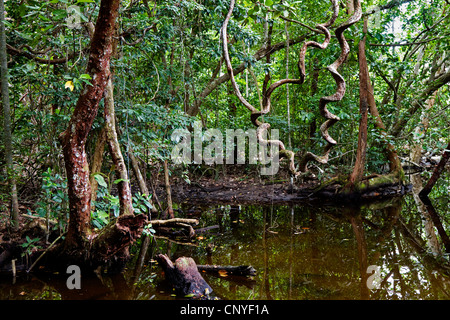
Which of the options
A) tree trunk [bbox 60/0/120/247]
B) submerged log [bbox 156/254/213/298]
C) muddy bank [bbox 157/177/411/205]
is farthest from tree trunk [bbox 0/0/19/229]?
muddy bank [bbox 157/177/411/205]

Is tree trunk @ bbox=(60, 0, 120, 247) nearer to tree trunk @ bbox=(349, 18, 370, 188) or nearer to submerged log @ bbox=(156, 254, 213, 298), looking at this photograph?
submerged log @ bbox=(156, 254, 213, 298)

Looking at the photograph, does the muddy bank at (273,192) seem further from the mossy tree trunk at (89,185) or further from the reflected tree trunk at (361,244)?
the mossy tree trunk at (89,185)

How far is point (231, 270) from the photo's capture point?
3664 millimetres

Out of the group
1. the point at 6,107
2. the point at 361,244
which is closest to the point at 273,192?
the point at 361,244

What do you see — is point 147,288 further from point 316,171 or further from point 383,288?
point 316,171

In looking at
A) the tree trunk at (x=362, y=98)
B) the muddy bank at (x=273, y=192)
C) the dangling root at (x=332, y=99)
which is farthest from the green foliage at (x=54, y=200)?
the tree trunk at (x=362, y=98)

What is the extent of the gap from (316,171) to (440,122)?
11.7 feet

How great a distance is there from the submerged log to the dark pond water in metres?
0.11

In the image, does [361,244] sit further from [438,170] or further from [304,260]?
[438,170]

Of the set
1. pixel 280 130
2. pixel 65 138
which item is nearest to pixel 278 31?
pixel 280 130

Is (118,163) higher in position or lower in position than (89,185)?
higher

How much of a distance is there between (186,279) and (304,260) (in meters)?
1.59

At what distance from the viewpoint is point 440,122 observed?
9.21 metres
